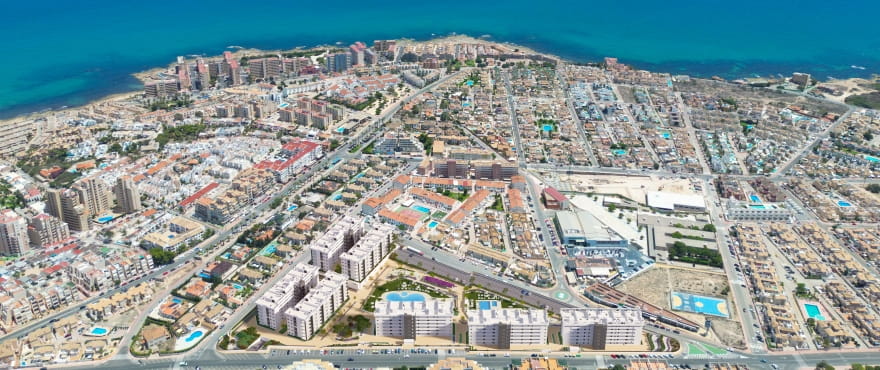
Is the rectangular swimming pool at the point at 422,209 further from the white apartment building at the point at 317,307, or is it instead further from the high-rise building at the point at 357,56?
the high-rise building at the point at 357,56

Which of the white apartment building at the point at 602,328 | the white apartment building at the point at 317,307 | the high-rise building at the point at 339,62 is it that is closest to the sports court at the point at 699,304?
the white apartment building at the point at 602,328

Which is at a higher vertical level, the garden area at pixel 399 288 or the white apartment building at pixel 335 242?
the white apartment building at pixel 335 242

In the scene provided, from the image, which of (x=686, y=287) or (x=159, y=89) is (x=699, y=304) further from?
(x=159, y=89)

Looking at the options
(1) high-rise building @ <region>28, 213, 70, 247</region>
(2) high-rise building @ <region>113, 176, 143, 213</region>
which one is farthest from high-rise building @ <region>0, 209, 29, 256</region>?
(2) high-rise building @ <region>113, 176, 143, 213</region>

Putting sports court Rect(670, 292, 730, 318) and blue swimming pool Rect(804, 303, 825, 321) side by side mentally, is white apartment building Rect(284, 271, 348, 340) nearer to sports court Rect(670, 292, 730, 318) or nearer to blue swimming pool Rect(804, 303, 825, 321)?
sports court Rect(670, 292, 730, 318)

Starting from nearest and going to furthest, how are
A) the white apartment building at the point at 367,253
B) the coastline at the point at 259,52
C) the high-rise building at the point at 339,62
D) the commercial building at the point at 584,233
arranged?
1. the white apartment building at the point at 367,253
2. the commercial building at the point at 584,233
3. the coastline at the point at 259,52
4. the high-rise building at the point at 339,62

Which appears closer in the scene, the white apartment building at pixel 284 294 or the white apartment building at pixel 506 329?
the white apartment building at pixel 506 329

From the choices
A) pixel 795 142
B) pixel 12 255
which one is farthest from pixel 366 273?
pixel 795 142

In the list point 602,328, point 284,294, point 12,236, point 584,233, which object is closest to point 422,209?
point 584,233
